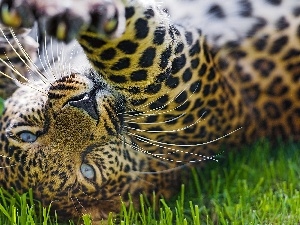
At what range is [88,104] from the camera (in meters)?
2.19

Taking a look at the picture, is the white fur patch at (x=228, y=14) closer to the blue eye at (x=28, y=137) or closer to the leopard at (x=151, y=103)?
the leopard at (x=151, y=103)

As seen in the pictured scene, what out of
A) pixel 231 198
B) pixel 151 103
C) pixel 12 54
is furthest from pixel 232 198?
pixel 12 54

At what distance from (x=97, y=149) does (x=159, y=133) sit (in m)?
0.31

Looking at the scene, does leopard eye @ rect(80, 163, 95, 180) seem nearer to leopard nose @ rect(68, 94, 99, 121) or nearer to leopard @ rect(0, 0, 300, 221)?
leopard @ rect(0, 0, 300, 221)

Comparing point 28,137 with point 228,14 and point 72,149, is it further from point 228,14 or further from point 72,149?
point 228,14

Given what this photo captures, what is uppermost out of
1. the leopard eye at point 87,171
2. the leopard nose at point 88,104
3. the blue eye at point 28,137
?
the leopard nose at point 88,104

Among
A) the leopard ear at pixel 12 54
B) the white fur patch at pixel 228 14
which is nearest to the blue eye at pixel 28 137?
the leopard ear at pixel 12 54

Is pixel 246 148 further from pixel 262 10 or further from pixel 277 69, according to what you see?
pixel 262 10

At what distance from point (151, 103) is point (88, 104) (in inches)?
10.2

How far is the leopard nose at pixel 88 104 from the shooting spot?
2.17m

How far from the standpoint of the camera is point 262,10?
8.80ft

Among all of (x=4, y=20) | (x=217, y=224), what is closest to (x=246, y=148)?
(x=217, y=224)

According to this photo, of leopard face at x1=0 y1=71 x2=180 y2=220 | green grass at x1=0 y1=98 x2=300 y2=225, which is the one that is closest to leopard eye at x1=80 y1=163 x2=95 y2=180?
leopard face at x1=0 y1=71 x2=180 y2=220

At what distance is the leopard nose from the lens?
217 centimetres
